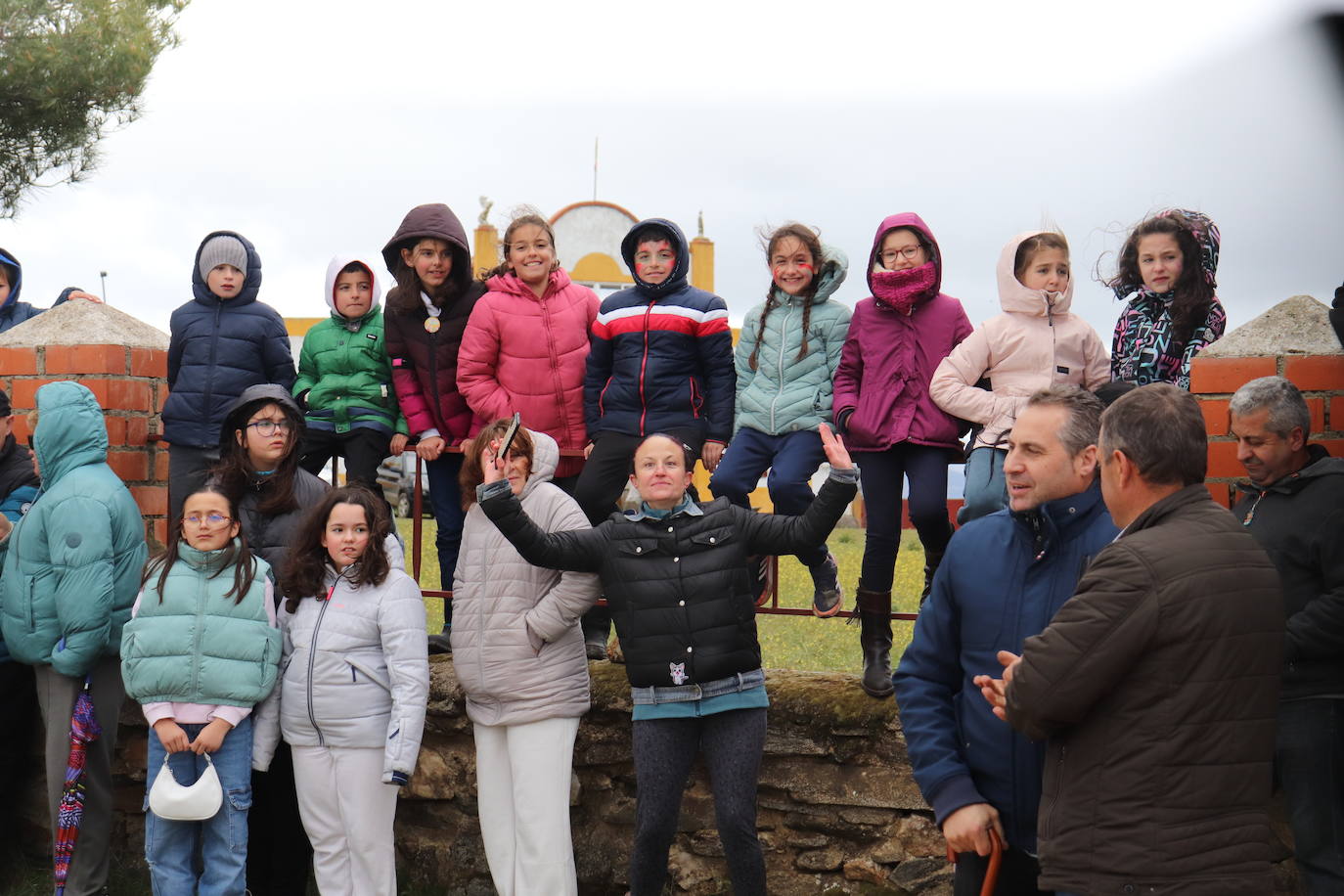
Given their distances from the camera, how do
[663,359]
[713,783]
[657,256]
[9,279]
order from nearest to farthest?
[713,783], [663,359], [657,256], [9,279]

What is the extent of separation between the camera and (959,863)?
311 cm

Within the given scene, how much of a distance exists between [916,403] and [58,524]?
3218 millimetres

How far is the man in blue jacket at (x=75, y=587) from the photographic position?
4582 mm

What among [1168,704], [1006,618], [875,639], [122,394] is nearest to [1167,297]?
[875,639]

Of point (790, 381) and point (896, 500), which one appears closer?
point (896, 500)

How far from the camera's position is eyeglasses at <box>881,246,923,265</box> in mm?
4691

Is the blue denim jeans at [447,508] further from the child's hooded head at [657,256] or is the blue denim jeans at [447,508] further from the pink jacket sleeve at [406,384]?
the child's hooded head at [657,256]

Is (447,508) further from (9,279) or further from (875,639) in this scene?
(9,279)

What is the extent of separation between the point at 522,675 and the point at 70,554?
1765 mm

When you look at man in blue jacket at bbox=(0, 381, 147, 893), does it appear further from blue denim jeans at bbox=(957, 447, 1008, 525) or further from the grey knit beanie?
blue denim jeans at bbox=(957, 447, 1008, 525)

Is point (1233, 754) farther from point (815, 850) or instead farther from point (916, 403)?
point (815, 850)

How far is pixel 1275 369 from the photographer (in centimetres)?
448

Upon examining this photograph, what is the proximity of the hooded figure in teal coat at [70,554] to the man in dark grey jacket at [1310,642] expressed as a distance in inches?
157

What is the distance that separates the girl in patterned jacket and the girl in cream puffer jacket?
14cm
